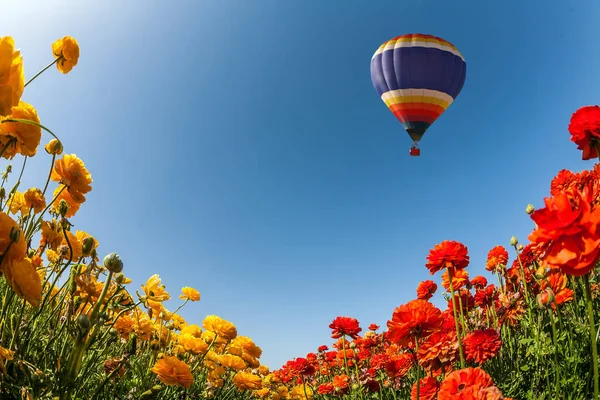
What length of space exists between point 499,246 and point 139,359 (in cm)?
372

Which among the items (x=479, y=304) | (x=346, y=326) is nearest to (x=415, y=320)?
(x=346, y=326)

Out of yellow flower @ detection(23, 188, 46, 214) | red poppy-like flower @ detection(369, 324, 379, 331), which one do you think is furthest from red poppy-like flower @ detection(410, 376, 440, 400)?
red poppy-like flower @ detection(369, 324, 379, 331)

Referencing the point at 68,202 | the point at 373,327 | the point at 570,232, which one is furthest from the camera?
the point at 373,327

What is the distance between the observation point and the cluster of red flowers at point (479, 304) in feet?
4.24

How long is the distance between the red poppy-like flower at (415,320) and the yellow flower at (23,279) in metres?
1.82

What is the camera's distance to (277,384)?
632 cm

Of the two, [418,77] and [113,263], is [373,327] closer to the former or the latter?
[113,263]

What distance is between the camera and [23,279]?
1009 mm

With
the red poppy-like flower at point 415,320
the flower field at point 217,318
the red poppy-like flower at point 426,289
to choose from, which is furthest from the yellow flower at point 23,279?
the red poppy-like flower at point 426,289

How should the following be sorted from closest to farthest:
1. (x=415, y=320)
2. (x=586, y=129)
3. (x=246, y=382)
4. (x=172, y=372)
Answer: (x=415, y=320) → (x=172, y=372) → (x=586, y=129) → (x=246, y=382)

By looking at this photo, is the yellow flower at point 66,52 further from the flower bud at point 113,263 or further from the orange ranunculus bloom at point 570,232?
the orange ranunculus bloom at point 570,232

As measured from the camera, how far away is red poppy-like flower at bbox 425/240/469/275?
2.85 m

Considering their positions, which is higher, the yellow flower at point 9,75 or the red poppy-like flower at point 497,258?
the red poppy-like flower at point 497,258

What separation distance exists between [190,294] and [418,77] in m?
13.9
